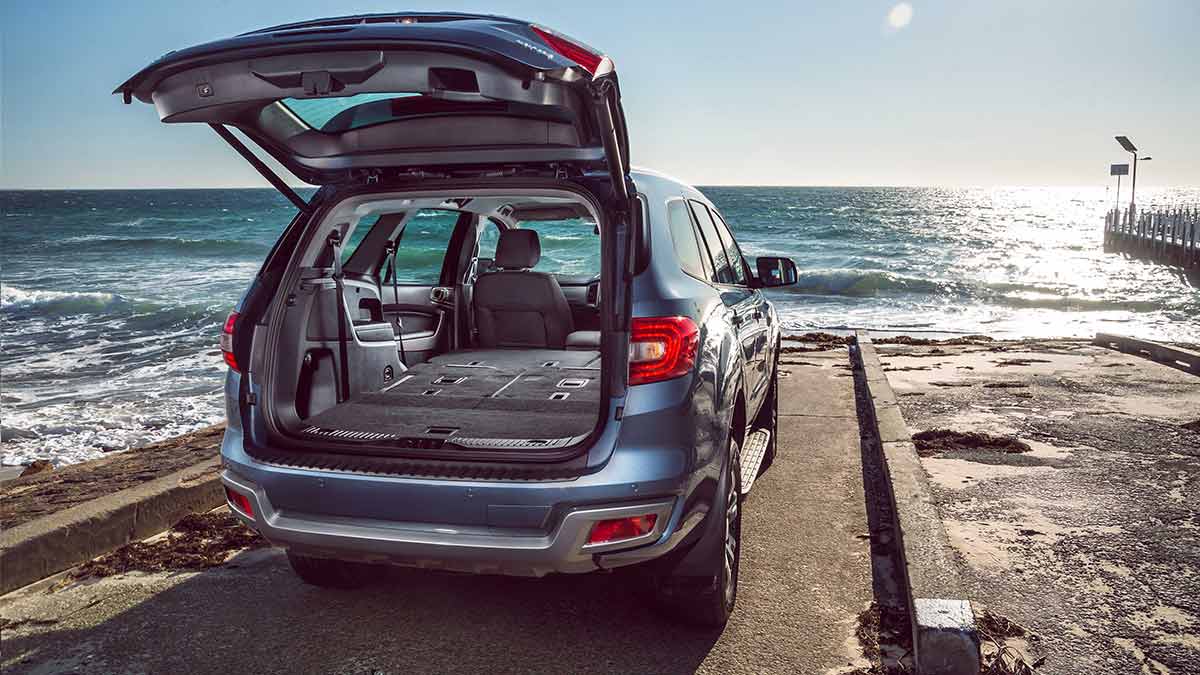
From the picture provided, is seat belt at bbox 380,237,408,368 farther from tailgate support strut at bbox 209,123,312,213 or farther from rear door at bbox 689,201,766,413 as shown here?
rear door at bbox 689,201,766,413

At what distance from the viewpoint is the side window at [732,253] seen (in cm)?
487

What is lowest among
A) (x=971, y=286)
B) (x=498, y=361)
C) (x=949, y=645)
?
(x=971, y=286)

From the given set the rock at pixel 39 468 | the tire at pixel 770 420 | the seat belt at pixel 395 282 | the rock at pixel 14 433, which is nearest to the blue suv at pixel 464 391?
the seat belt at pixel 395 282

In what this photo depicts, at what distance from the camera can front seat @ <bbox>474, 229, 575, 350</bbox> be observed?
4980 millimetres

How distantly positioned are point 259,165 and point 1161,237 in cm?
3781

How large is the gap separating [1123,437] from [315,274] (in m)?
5.49

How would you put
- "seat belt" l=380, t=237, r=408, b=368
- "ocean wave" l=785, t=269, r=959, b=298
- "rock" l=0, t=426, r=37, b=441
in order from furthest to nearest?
"ocean wave" l=785, t=269, r=959, b=298 → "rock" l=0, t=426, r=37, b=441 → "seat belt" l=380, t=237, r=408, b=368

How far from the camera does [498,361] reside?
513 centimetres

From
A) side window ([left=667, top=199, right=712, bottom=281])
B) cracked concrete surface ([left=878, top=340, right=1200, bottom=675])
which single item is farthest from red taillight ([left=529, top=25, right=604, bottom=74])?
cracked concrete surface ([left=878, top=340, right=1200, bottom=675])

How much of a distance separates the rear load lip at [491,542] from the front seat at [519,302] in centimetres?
222

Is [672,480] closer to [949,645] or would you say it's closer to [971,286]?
[949,645]

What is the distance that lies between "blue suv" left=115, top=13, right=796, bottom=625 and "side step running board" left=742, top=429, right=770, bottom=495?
0.03 m

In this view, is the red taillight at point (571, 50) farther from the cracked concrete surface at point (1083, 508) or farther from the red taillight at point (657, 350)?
the cracked concrete surface at point (1083, 508)

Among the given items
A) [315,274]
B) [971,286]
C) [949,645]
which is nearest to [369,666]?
[315,274]
